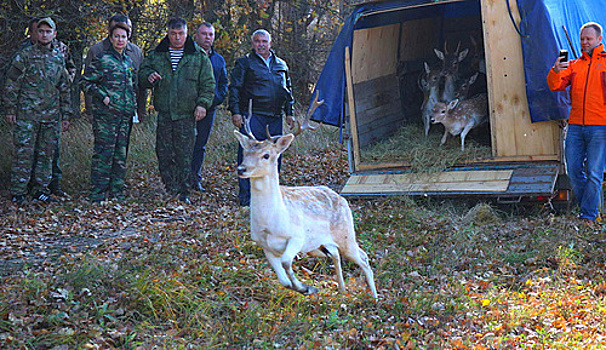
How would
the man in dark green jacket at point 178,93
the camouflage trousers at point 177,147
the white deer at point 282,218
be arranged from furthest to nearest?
the camouflage trousers at point 177,147 < the man in dark green jacket at point 178,93 < the white deer at point 282,218

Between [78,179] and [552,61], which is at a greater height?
[552,61]

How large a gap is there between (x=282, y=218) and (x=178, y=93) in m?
4.35

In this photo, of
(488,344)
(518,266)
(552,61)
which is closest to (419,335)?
(488,344)

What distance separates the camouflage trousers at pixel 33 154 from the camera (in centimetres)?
870

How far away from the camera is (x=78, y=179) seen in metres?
10.1

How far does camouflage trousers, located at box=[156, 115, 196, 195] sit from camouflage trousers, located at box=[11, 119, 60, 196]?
138cm

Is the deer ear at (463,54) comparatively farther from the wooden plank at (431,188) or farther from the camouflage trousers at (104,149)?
the camouflage trousers at (104,149)

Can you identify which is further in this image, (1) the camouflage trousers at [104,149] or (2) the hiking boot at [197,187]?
(2) the hiking boot at [197,187]

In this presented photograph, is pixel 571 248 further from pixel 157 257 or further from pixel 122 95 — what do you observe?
pixel 122 95

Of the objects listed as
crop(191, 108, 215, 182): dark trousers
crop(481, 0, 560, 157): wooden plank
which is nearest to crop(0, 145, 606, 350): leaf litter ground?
crop(481, 0, 560, 157): wooden plank

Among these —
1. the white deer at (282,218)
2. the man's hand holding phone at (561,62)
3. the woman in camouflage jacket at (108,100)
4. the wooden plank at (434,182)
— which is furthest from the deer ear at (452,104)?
the white deer at (282,218)

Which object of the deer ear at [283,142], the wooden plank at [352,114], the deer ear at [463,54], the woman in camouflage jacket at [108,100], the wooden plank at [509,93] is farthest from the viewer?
the deer ear at [463,54]

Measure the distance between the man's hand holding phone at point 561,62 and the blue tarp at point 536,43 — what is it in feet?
0.76

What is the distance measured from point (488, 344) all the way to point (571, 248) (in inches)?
94.5
